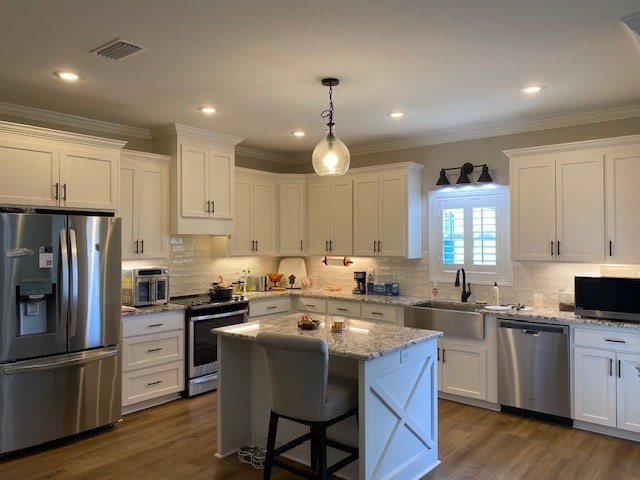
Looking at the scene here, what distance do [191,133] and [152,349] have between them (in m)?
2.16

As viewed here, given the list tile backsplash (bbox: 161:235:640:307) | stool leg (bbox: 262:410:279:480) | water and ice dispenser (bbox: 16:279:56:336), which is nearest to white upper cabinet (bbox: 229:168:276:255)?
tile backsplash (bbox: 161:235:640:307)

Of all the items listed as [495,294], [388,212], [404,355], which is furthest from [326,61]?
[495,294]

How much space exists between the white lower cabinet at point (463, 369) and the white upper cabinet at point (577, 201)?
3.23 ft

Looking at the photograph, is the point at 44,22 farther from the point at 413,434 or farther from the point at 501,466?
the point at 501,466

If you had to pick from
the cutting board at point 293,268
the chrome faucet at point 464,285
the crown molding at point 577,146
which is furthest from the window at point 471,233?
the cutting board at point 293,268

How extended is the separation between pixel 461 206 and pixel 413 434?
2758 millimetres

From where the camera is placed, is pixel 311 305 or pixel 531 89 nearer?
pixel 531 89

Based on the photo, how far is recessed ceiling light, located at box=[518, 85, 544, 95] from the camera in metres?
3.67

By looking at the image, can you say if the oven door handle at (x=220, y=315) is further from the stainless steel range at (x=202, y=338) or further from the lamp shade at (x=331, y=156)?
the lamp shade at (x=331, y=156)

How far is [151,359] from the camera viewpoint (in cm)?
447

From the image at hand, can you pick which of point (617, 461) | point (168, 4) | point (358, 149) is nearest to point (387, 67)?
point (168, 4)

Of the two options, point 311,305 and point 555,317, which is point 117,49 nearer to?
point 311,305

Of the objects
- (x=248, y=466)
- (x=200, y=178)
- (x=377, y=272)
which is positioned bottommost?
(x=248, y=466)

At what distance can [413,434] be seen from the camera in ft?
10.3
